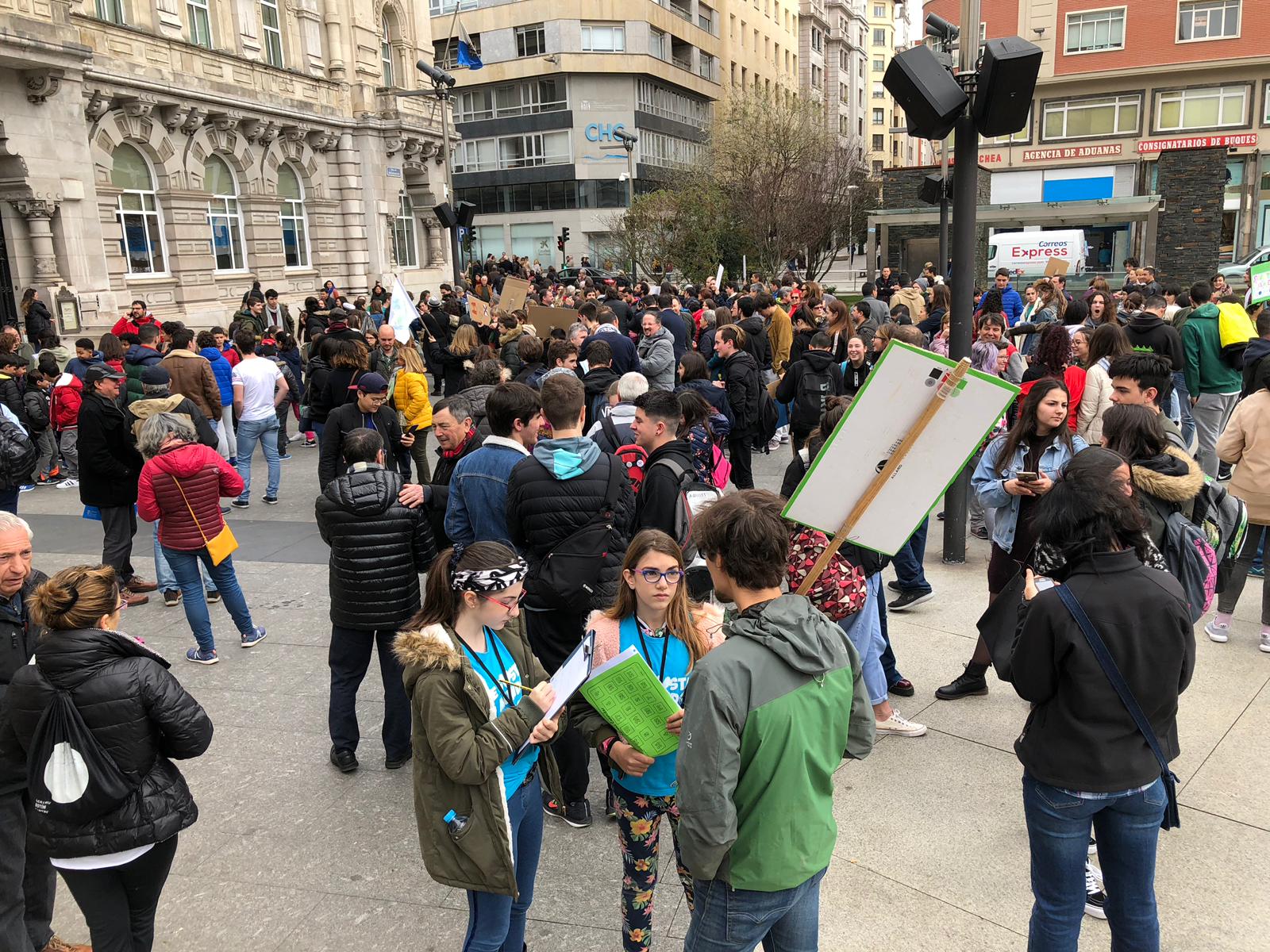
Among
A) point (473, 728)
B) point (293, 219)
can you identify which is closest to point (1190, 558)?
point (473, 728)

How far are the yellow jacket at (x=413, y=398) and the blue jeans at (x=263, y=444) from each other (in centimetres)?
191

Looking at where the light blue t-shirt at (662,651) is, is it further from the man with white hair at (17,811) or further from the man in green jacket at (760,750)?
the man with white hair at (17,811)

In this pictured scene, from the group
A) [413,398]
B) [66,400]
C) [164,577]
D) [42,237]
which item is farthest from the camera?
[42,237]

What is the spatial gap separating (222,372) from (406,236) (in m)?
Result: 25.3

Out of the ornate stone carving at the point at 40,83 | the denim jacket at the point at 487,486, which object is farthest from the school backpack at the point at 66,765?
the ornate stone carving at the point at 40,83

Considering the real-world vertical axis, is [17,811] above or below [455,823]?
below

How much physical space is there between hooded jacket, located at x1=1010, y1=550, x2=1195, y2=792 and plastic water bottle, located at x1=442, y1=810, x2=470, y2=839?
175 cm

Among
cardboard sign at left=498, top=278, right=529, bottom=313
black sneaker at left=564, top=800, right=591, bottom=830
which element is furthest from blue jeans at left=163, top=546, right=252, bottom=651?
cardboard sign at left=498, top=278, right=529, bottom=313

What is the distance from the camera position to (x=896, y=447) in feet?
10.3

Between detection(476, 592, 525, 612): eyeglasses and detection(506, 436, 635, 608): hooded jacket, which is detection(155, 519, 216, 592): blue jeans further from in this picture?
detection(476, 592, 525, 612): eyeglasses

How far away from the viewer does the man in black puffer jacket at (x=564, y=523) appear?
A: 13.9 ft

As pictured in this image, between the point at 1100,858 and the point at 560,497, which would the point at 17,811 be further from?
the point at 1100,858

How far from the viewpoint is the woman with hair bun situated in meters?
2.92

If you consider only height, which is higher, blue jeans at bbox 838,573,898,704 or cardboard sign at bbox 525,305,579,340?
cardboard sign at bbox 525,305,579,340
